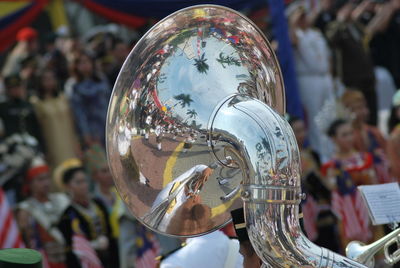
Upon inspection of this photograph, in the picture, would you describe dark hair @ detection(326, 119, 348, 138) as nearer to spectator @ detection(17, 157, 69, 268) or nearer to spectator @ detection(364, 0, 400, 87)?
spectator @ detection(17, 157, 69, 268)

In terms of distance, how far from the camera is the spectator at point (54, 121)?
355 inches

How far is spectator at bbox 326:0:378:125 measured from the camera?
10232 millimetres

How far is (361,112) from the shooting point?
27.4ft

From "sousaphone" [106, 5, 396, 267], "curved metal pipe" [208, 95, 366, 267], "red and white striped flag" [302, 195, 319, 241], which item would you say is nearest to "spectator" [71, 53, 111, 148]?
"red and white striped flag" [302, 195, 319, 241]

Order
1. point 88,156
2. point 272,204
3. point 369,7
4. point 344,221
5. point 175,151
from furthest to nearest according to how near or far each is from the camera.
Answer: point 369,7, point 88,156, point 344,221, point 175,151, point 272,204

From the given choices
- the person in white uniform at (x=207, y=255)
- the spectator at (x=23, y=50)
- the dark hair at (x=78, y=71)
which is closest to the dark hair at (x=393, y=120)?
the dark hair at (x=78, y=71)

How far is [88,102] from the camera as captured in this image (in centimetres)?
920

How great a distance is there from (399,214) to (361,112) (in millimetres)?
4973

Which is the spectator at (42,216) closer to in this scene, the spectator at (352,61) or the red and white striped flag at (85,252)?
the red and white striped flag at (85,252)

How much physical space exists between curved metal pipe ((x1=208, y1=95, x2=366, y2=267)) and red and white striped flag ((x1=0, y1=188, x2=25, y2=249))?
153 inches

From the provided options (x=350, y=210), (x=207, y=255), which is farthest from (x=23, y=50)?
(x=207, y=255)

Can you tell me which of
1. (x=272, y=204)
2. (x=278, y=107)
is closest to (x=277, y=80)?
(x=278, y=107)

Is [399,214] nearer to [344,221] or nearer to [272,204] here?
[272,204]

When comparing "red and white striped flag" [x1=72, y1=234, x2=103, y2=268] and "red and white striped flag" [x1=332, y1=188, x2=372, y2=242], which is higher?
"red and white striped flag" [x1=332, y1=188, x2=372, y2=242]
